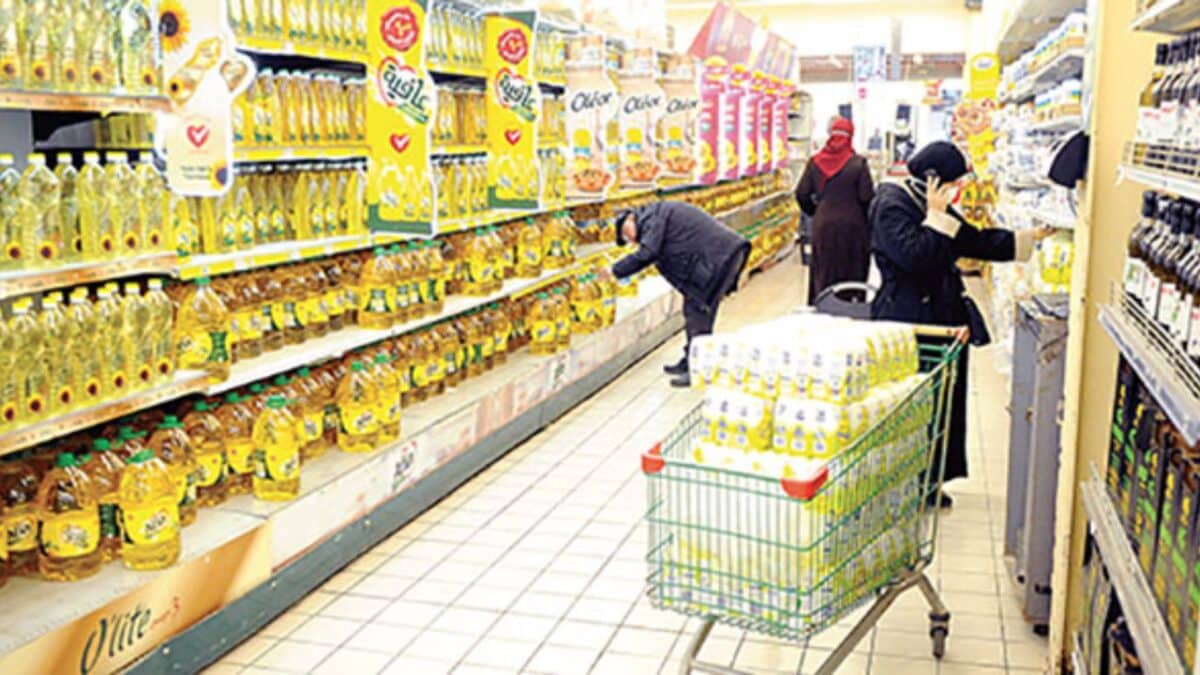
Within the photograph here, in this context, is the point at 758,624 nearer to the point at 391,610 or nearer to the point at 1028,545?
the point at 1028,545

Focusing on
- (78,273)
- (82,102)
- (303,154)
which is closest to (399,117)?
(303,154)

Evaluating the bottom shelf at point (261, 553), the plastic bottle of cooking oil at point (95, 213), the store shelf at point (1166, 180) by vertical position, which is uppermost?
the store shelf at point (1166, 180)

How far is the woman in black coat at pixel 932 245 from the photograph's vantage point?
477 centimetres

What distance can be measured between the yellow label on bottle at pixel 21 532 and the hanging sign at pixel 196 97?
111cm

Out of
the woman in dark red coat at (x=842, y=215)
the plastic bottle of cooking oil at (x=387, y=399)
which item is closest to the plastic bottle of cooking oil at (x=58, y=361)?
the plastic bottle of cooking oil at (x=387, y=399)

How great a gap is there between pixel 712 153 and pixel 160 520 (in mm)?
7410

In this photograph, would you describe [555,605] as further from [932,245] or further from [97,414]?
[932,245]

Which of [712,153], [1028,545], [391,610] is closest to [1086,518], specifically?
[1028,545]

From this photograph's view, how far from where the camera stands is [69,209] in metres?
3.29

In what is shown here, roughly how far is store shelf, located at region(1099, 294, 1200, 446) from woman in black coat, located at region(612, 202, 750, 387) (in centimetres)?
467

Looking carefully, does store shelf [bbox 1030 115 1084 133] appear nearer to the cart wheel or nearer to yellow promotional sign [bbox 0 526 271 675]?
the cart wheel

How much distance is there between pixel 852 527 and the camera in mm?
2908

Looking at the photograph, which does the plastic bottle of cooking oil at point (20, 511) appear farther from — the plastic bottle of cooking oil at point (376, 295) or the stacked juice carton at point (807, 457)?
the stacked juice carton at point (807, 457)

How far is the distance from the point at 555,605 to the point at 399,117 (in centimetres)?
212
